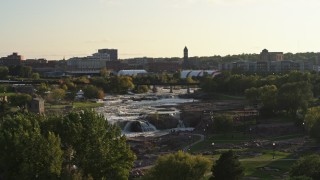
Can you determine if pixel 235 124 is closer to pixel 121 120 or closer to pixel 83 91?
pixel 121 120

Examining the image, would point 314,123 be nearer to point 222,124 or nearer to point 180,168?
point 222,124

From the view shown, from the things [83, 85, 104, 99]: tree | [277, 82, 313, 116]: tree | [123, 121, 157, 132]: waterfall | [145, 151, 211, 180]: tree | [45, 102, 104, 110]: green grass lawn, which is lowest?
[123, 121, 157, 132]: waterfall

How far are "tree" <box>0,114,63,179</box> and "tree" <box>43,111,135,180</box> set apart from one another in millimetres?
2079

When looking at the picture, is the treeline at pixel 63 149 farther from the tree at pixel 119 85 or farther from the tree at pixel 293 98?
the tree at pixel 119 85

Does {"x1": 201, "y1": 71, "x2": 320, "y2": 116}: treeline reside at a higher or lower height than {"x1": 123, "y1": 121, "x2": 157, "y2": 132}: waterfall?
higher

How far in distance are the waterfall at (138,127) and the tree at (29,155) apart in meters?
52.9

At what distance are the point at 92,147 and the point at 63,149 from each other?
8.07ft

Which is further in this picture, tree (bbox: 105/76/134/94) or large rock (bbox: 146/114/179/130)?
tree (bbox: 105/76/134/94)

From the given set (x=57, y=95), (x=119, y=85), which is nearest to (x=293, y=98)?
(x=57, y=95)

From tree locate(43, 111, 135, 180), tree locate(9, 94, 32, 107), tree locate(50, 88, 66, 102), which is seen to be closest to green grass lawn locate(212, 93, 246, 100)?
tree locate(50, 88, 66, 102)

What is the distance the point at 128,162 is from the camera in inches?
1734

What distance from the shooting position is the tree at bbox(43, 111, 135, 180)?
41938 mm

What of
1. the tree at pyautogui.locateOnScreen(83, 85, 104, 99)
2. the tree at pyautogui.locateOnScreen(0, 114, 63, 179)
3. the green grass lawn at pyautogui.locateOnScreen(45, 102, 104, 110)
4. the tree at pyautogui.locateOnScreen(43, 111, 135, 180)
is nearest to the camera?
the tree at pyautogui.locateOnScreen(0, 114, 63, 179)

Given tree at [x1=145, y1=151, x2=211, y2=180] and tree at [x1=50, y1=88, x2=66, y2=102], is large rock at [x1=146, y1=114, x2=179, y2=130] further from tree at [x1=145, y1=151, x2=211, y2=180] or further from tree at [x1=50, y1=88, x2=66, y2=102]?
tree at [x1=145, y1=151, x2=211, y2=180]
